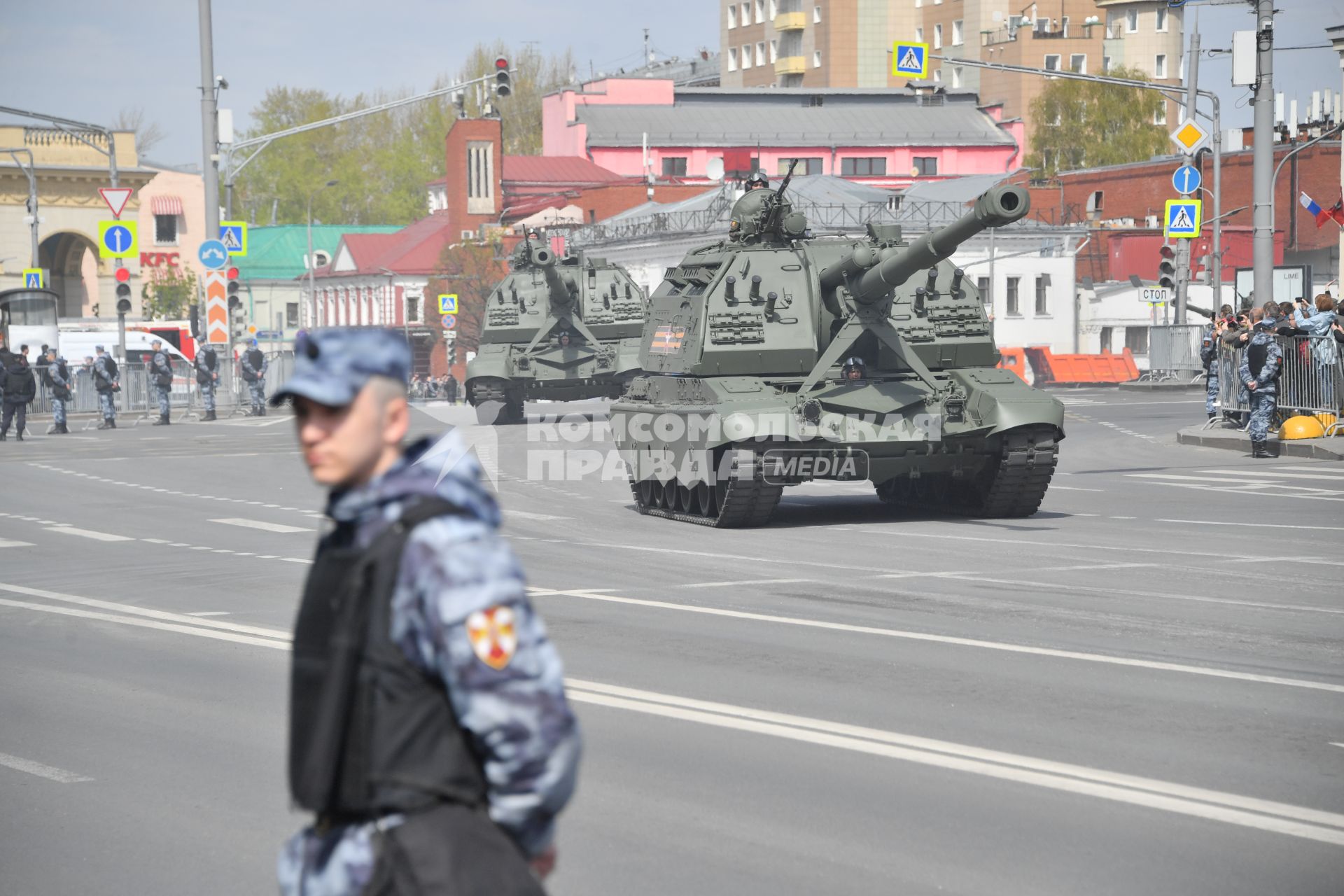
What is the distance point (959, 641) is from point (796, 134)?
82832 millimetres

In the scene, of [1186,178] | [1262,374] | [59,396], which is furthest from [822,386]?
[59,396]

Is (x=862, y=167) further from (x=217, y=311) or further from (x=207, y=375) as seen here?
(x=217, y=311)

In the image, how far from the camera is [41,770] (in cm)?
761

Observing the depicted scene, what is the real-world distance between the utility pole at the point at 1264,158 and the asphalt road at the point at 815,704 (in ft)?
28.0

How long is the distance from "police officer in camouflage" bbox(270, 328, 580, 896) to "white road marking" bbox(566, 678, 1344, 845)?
3.84 meters

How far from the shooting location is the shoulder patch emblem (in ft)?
10.3

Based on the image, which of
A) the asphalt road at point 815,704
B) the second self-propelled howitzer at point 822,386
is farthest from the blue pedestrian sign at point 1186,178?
the asphalt road at point 815,704

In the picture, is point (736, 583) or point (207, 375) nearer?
point (736, 583)

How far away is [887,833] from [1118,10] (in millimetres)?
107470

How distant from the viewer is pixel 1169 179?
74.2 m

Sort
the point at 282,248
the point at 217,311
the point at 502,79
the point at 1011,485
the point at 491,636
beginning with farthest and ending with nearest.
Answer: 1. the point at 282,248
2. the point at 217,311
3. the point at 502,79
4. the point at 1011,485
5. the point at 491,636

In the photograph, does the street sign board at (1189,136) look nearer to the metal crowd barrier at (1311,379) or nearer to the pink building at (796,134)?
the metal crowd barrier at (1311,379)

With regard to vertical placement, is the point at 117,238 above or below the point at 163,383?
above

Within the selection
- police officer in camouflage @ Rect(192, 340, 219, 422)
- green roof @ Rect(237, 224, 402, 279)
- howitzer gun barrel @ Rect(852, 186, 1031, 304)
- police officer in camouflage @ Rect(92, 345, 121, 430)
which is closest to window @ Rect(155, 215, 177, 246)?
green roof @ Rect(237, 224, 402, 279)
